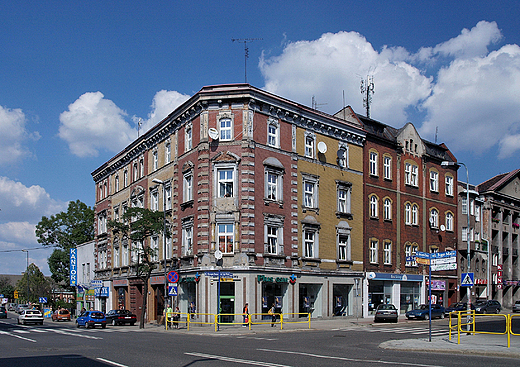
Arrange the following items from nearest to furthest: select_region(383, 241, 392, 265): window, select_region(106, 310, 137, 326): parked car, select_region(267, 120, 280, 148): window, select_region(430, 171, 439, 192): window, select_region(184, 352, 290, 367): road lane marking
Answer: select_region(184, 352, 290, 367): road lane marking
select_region(267, 120, 280, 148): window
select_region(106, 310, 137, 326): parked car
select_region(383, 241, 392, 265): window
select_region(430, 171, 439, 192): window

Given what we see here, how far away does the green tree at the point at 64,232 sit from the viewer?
79.2 m

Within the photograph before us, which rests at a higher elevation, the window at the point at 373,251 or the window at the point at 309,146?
the window at the point at 309,146

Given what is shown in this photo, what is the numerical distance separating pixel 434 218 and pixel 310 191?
57.9ft

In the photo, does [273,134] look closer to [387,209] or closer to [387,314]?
[387,209]

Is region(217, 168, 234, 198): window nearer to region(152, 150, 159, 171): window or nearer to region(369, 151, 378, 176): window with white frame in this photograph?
region(152, 150, 159, 171): window

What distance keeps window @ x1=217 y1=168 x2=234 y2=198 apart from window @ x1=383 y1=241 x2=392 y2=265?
16891 mm

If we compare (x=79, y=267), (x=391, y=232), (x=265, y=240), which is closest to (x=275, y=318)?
(x=265, y=240)

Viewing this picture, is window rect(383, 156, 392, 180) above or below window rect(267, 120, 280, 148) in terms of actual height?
below

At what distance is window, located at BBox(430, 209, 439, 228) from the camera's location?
51.4 meters

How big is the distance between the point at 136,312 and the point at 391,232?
79.3ft

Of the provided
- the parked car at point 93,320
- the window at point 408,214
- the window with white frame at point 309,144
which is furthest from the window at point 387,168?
the parked car at point 93,320

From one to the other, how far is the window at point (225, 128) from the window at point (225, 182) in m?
2.30

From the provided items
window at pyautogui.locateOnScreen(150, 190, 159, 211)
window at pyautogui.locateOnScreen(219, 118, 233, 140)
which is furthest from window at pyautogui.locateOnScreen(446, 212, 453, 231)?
window at pyautogui.locateOnScreen(150, 190, 159, 211)

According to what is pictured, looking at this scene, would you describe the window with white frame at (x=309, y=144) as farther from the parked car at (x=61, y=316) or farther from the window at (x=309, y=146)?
the parked car at (x=61, y=316)
